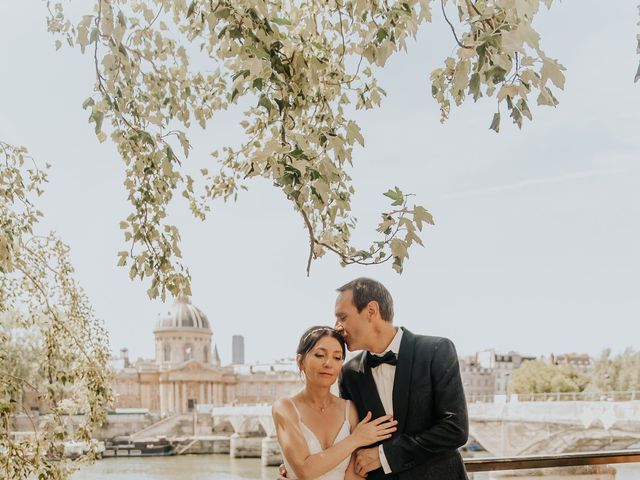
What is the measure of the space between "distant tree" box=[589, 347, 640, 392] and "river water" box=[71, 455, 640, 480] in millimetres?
16272

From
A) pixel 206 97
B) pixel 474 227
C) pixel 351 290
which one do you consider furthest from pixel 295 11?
pixel 474 227

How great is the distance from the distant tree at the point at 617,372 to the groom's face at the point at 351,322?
38.0 metres

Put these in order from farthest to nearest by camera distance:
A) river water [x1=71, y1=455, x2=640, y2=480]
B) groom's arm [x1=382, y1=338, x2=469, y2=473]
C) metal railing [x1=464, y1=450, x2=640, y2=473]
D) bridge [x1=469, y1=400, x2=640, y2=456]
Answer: river water [x1=71, y1=455, x2=640, y2=480], bridge [x1=469, y1=400, x2=640, y2=456], metal railing [x1=464, y1=450, x2=640, y2=473], groom's arm [x1=382, y1=338, x2=469, y2=473]

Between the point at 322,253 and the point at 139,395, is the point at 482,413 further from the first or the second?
the point at 139,395

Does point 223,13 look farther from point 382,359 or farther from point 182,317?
point 182,317

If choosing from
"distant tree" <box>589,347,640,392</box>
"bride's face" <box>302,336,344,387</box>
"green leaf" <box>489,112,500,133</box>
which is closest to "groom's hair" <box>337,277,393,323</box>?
"bride's face" <box>302,336,344,387</box>

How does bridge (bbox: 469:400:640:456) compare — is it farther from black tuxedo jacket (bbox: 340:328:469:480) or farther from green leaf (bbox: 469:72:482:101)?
green leaf (bbox: 469:72:482:101)

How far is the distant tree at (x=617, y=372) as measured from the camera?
124 feet

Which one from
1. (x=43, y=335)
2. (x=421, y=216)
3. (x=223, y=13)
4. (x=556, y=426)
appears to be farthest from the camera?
(x=556, y=426)

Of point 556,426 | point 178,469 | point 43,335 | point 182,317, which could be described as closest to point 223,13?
point 43,335

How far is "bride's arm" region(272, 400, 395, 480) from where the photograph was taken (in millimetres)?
1891

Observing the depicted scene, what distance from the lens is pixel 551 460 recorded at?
2859 millimetres

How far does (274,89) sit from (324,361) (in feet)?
2.11

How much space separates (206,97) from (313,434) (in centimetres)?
161
